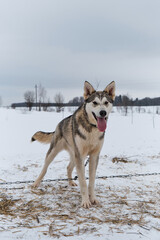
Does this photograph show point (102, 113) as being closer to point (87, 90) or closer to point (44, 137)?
point (87, 90)

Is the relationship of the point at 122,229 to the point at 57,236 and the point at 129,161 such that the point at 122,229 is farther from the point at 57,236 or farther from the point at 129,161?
the point at 129,161

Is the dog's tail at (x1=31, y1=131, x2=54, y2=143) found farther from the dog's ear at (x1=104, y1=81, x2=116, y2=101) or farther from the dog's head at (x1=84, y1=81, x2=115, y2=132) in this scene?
the dog's ear at (x1=104, y1=81, x2=116, y2=101)

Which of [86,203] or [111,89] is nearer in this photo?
[86,203]

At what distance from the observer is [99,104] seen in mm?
3707

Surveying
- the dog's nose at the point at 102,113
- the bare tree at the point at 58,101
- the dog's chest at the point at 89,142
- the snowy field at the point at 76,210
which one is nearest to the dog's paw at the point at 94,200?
the snowy field at the point at 76,210

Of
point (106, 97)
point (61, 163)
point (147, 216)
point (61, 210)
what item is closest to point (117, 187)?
point (147, 216)

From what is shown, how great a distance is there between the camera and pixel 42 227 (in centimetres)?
287

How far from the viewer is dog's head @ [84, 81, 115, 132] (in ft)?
11.8

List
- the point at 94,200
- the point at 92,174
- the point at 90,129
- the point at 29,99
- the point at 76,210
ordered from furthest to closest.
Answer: the point at 29,99
the point at 92,174
the point at 94,200
the point at 90,129
the point at 76,210

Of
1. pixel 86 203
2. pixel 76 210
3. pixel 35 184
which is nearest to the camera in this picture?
pixel 76 210

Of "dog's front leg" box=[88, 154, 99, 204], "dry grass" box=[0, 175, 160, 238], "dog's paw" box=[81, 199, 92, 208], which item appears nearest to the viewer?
"dry grass" box=[0, 175, 160, 238]

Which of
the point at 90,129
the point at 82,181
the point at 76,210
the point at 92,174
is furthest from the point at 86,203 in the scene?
the point at 90,129

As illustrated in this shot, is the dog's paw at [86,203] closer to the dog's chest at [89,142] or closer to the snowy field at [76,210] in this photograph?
the snowy field at [76,210]

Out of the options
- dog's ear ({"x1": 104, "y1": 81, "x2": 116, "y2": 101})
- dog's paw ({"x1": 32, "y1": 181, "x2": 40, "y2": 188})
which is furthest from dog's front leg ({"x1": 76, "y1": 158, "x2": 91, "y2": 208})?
dog's ear ({"x1": 104, "y1": 81, "x2": 116, "y2": 101})
